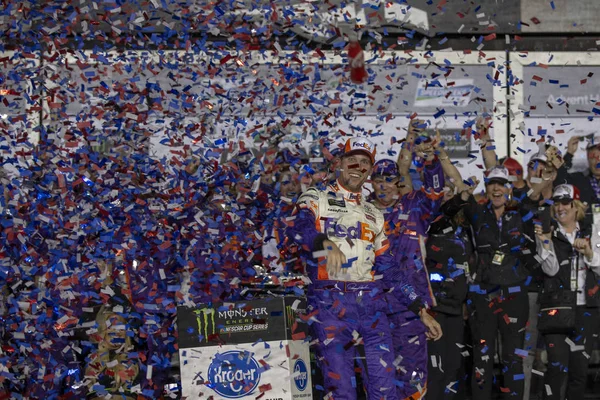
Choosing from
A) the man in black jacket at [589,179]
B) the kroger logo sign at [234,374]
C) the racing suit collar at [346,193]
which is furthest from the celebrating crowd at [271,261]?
the kroger logo sign at [234,374]

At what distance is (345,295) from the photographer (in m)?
6.11

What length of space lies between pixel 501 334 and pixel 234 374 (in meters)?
2.64

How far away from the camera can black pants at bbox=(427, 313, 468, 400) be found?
7.33m

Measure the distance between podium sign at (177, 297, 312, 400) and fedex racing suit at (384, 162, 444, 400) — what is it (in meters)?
1.10

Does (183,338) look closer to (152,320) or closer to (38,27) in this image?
(152,320)

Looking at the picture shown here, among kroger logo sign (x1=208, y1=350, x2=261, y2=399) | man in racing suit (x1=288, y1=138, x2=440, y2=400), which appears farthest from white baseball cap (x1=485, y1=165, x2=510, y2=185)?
kroger logo sign (x1=208, y1=350, x2=261, y2=399)

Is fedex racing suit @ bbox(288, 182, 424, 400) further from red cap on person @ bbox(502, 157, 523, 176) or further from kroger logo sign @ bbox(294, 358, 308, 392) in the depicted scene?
red cap on person @ bbox(502, 157, 523, 176)

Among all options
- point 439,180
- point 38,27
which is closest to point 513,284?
point 439,180

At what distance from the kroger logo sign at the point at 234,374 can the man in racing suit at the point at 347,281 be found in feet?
1.64

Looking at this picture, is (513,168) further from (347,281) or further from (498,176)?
(347,281)

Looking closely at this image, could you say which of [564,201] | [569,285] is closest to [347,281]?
[569,285]

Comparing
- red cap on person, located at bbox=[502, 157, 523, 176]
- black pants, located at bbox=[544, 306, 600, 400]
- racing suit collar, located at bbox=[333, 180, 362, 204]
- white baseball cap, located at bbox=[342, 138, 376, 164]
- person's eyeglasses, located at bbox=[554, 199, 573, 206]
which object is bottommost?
black pants, located at bbox=[544, 306, 600, 400]

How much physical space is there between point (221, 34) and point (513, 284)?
12.9ft

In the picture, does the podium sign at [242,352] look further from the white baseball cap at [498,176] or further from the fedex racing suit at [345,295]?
the white baseball cap at [498,176]
